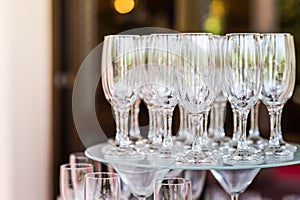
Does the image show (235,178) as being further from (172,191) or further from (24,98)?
(24,98)

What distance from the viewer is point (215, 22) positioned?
4238 millimetres

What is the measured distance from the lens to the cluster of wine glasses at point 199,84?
1.41 m

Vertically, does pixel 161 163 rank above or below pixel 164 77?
below

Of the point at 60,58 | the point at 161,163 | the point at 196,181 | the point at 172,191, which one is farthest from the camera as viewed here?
the point at 60,58

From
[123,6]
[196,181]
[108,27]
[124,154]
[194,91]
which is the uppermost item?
[123,6]

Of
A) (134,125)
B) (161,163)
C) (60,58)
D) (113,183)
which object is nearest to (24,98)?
(134,125)

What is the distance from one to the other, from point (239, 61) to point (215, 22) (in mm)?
2877

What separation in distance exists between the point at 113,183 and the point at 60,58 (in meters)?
2.51

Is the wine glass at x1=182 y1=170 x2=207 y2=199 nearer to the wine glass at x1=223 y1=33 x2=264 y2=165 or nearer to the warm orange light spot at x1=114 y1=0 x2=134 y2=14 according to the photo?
the wine glass at x1=223 y1=33 x2=264 y2=165

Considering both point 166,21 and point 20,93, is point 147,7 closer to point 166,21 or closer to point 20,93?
point 166,21

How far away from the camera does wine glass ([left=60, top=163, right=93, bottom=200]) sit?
1.46 metres

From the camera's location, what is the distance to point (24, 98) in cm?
260

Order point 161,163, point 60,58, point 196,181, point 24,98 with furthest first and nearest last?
point 60,58
point 24,98
point 196,181
point 161,163

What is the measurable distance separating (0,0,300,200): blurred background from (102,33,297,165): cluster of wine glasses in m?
1.04
